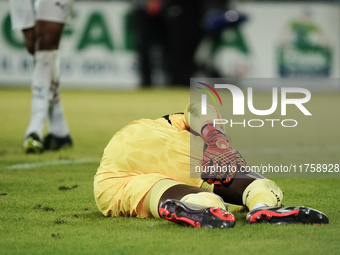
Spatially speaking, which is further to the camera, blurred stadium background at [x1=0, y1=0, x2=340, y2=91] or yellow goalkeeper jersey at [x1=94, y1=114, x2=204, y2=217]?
blurred stadium background at [x1=0, y1=0, x2=340, y2=91]

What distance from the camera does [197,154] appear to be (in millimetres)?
2873

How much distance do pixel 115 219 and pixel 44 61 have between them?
282cm

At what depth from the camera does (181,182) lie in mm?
2748

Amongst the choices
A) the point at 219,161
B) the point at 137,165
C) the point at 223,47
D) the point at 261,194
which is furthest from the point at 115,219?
the point at 223,47

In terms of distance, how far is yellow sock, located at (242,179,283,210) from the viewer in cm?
260

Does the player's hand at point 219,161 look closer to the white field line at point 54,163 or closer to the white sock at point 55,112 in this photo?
the white field line at point 54,163

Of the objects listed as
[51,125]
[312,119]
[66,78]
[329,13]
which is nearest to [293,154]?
[51,125]

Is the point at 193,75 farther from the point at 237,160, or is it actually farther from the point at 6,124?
the point at 237,160

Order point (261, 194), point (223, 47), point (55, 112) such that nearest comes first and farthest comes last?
point (261, 194) → point (55, 112) → point (223, 47)

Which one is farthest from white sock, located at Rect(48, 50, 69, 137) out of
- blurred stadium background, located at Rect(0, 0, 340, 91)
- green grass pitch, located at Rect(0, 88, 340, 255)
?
blurred stadium background, located at Rect(0, 0, 340, 91)

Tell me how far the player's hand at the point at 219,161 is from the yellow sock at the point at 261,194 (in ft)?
0.31

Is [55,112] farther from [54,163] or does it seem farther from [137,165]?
[137,165]

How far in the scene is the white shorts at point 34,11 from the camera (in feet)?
16.7

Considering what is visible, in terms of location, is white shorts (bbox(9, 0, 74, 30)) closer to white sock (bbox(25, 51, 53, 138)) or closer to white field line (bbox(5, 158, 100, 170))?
white sock (bbox(25, 51, 53, 138))
